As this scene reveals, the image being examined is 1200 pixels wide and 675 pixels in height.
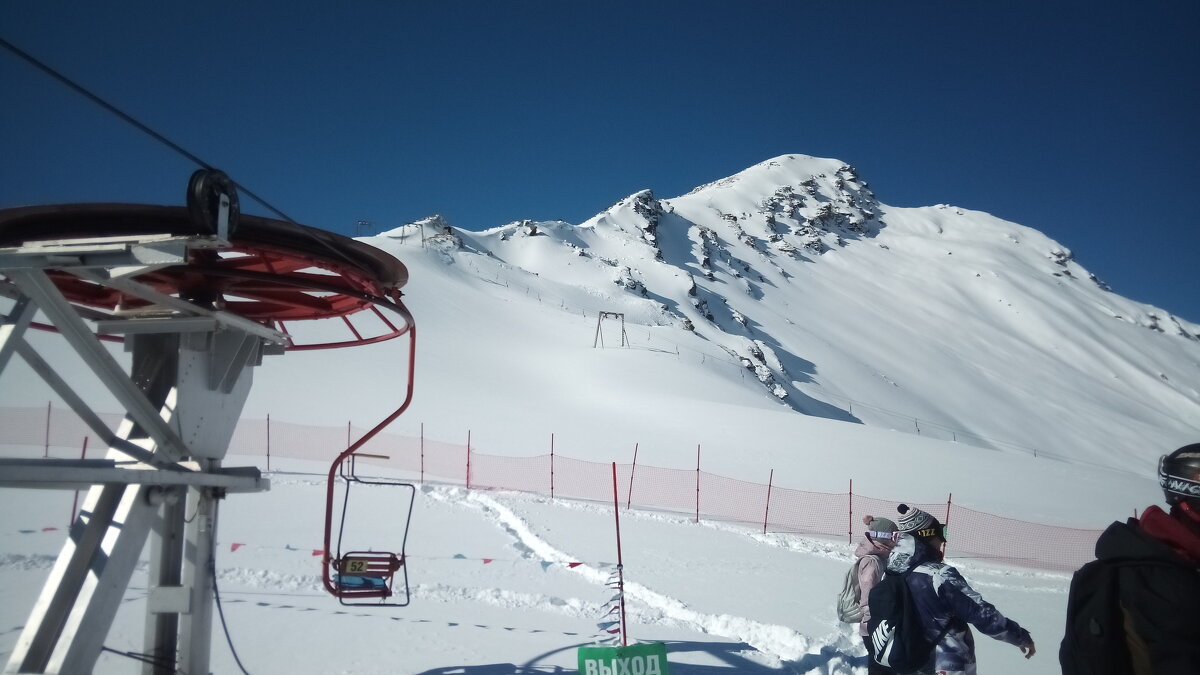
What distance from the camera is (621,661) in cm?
489

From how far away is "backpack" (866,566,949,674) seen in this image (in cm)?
376

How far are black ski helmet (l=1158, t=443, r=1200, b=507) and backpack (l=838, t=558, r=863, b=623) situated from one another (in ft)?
9.71

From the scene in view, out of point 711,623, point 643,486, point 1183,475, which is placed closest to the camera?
point 1183,475

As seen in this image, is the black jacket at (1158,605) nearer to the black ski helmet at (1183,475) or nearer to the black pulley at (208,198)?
the black ski helmet at (1183,475)

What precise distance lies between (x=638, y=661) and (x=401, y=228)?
6969 centimetres

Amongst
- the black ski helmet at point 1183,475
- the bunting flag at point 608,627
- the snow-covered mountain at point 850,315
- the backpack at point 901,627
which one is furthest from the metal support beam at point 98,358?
the snow-covered mountain at point 850,315

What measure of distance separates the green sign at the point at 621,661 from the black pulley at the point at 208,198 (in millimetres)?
3386

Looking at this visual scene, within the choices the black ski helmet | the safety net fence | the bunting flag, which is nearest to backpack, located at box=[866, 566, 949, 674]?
the black ski helmet

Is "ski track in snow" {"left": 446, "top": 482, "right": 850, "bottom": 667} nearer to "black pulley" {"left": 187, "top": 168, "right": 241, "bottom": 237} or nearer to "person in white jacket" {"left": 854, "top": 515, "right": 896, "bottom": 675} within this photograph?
"person in white jacket" {"left": 854, "top": 515, "right": 896, "bottom": 675}

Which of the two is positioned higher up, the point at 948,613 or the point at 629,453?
the point at 948,613

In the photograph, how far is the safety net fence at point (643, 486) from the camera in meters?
15.2

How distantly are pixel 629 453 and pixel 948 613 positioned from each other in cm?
1992

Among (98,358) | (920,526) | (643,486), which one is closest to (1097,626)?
(920,526)

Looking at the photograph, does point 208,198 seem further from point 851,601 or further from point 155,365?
point 851,601
